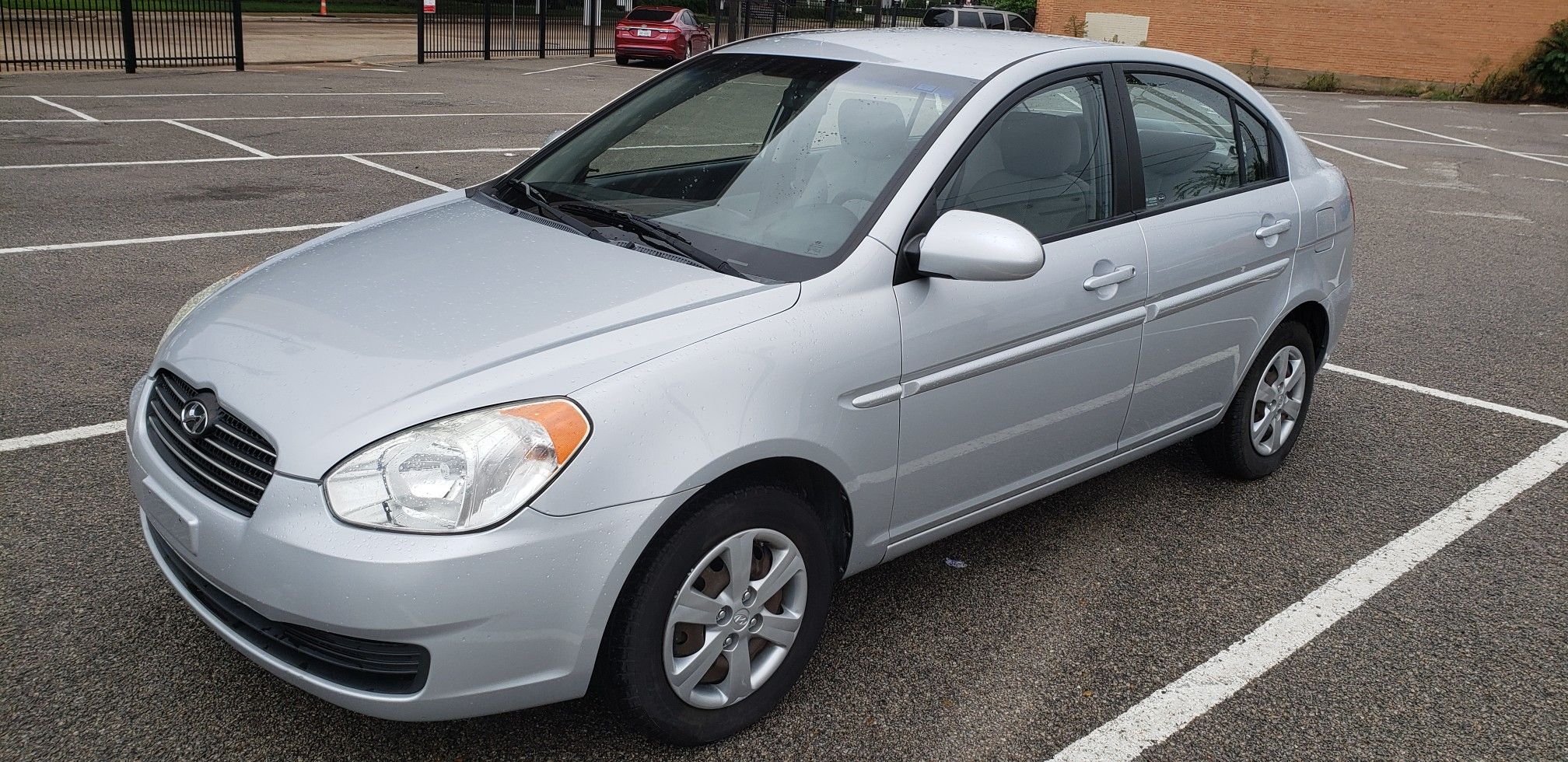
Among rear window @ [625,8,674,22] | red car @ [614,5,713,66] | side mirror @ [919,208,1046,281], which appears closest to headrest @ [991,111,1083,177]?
side mirror @ [919,208,1046,281]

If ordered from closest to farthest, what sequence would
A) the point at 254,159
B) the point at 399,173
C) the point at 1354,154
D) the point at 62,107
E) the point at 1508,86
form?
the point at 399,173 < the point at 254,159 < the point at 62,107 < the point at 1354,154 < the point at 1508,86

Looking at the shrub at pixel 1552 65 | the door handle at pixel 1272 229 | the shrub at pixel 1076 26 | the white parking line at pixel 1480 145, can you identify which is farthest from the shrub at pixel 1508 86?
the door handle at pixel 1272 229

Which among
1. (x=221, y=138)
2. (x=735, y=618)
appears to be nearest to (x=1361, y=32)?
(x=221, y=138)

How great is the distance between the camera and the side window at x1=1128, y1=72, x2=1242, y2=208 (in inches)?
152

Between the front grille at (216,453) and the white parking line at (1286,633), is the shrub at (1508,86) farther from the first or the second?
the front grille at (216,453)

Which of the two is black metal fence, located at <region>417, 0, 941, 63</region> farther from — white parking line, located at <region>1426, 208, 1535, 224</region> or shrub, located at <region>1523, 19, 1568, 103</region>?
white parking line, located at <region>1426, 208, 1535, 224</region>

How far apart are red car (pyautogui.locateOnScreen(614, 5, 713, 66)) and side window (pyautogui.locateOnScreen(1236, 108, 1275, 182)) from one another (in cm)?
2232

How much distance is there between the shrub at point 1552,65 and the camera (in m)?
27.4

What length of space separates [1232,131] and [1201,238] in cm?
63

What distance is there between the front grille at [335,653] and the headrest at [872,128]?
5.80 feet

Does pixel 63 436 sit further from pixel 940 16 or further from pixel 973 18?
pixel 940 16

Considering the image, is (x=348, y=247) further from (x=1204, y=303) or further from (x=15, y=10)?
(x=15, y=10)

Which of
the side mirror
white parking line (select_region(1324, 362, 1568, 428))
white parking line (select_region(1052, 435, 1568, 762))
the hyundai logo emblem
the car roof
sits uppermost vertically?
the car roof

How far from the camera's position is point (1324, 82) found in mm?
29906
